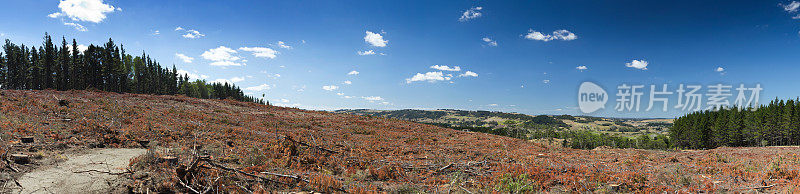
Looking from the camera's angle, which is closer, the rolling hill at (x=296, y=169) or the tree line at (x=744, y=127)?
the rolling hill at (x=296, y=169)

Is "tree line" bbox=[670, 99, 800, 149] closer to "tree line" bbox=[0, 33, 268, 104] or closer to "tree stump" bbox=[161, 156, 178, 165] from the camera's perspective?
"tree stump" bbox=[161, 156, 178, 165]

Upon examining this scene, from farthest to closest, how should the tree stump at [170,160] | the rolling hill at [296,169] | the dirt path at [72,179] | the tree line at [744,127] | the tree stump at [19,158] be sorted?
the tree line at [744,127] → the tree stump at [170,160] → the rolling hill at [296,169] → the tree stump at [19,158] → the dirt path at [72,179]

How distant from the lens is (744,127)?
236 ft

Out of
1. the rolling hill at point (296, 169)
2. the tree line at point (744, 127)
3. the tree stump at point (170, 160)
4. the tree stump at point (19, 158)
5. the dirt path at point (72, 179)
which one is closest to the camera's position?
the dirt path at point (72, 179)

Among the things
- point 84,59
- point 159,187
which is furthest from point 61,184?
point 84,59

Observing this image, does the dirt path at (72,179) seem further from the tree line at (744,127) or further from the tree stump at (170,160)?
the tree line at (744,127)

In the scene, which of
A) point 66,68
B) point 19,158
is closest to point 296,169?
point 19,158

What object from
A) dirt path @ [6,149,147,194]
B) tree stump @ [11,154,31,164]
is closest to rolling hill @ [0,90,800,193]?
tree stump @ [11,154,31,164]

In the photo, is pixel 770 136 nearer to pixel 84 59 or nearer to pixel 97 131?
pixel 97 131

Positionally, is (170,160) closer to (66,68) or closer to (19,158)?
(19,158)

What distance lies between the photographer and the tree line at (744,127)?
204ft

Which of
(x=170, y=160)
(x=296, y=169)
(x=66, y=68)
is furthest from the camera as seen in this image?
(x=66, y=68)

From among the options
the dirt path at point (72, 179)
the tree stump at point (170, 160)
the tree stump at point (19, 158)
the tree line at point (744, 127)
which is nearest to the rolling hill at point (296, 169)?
the tree stump at point (170, 160)

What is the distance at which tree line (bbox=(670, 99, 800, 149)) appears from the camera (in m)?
62.2
